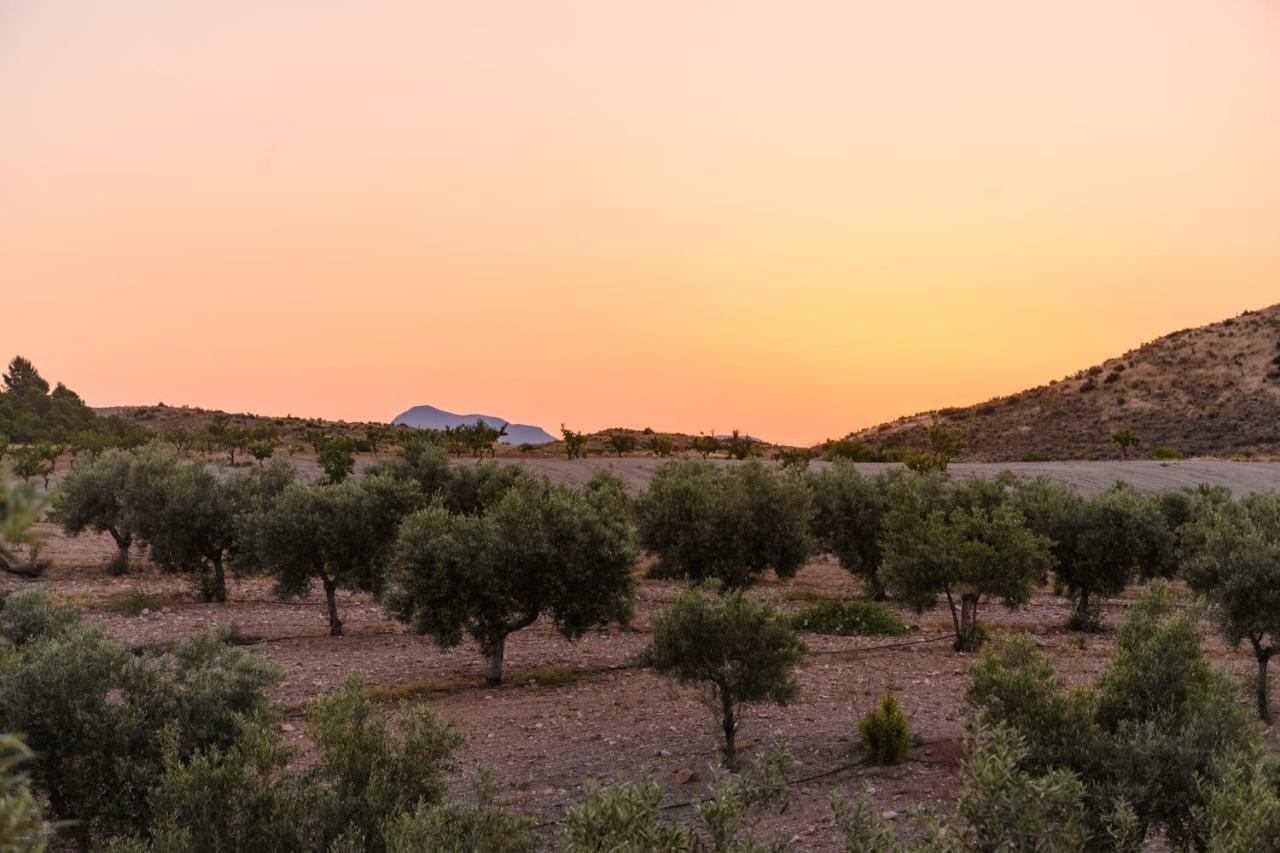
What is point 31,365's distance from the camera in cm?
12706

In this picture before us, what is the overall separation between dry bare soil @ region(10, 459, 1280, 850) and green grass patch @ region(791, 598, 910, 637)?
3.15 feet

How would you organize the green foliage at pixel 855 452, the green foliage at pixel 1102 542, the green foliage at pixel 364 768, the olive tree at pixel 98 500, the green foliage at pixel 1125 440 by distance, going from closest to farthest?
1. the green foliage at pixel 364 768
2. the green foliage at pixel 1102 542
3. the olive tree at pixel 98 500
4. the green foliage at pixel 1125 440
5. the green foliage at pixel 855 452

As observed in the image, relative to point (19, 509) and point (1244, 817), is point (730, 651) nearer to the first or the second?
point (1244, 817)

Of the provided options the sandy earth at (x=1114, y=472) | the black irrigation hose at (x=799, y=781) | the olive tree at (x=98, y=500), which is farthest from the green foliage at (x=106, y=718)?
the sandy earth at (x=1114, y=472)

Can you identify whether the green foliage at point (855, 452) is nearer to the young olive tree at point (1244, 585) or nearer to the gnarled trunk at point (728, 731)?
the young olive tree at point (1244, 585)

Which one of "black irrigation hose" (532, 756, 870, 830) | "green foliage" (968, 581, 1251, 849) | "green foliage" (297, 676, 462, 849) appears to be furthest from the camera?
"black irrigation hose" (532, 756, 870, 830)

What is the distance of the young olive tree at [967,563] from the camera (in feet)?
93.0

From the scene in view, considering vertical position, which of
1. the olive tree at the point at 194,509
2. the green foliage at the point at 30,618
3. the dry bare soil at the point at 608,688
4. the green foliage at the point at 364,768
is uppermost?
the olive tree at the point at 194,509

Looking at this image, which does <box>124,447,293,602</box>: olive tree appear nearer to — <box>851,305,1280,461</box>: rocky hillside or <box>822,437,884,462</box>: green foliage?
<box>822,437,884,462</box>: green foliage

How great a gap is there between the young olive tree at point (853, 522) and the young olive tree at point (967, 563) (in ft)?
31.1

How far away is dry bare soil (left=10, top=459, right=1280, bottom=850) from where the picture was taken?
59.2 ft

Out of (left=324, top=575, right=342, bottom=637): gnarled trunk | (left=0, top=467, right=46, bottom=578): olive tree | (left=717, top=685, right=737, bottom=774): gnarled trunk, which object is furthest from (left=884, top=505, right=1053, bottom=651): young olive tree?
(left=0, top=467, right=46, bottom=578): olive tree

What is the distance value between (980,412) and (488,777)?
12457 cm

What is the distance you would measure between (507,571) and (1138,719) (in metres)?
15.9
